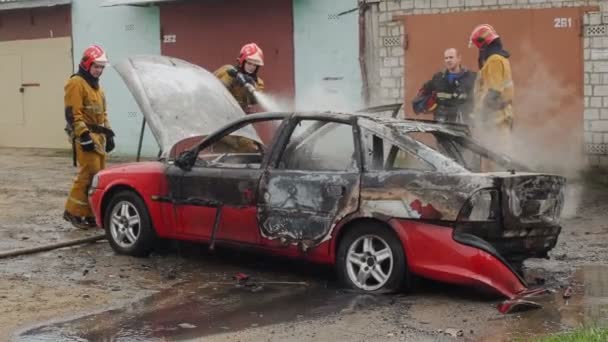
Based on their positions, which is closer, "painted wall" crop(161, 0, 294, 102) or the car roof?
the car roof

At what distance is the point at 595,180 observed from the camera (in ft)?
44.4

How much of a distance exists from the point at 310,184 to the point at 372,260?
80 centimetres

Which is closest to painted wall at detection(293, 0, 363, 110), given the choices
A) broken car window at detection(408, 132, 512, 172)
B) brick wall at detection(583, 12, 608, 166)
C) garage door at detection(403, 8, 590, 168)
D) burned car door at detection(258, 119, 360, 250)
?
garage door at detection(403, 8, 590, 168)

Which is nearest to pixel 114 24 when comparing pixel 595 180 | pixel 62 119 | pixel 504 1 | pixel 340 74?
pixel 62 119

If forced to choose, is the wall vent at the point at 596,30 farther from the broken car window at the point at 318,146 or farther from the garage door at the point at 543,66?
the broken car window at the point at 318,146

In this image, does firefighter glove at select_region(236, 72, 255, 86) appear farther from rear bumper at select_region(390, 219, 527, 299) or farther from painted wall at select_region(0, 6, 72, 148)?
painted wall at select_region(0, 6, 72, 148)

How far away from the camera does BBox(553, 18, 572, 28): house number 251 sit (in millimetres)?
13602

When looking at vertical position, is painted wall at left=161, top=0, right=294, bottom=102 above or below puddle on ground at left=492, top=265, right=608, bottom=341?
above

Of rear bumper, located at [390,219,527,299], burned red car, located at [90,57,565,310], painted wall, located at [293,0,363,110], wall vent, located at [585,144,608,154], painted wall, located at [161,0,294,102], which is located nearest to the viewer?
rear bumper, located at [390,219,527,299]

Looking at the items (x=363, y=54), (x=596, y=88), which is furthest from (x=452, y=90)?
(x=363, y=54)

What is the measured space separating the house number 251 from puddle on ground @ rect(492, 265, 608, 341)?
682cm

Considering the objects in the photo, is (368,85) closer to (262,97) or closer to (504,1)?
(504,1)

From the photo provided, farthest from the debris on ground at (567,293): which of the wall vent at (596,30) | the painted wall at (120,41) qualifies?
the painted wall at (120,41)

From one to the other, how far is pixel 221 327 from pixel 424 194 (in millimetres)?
1739
